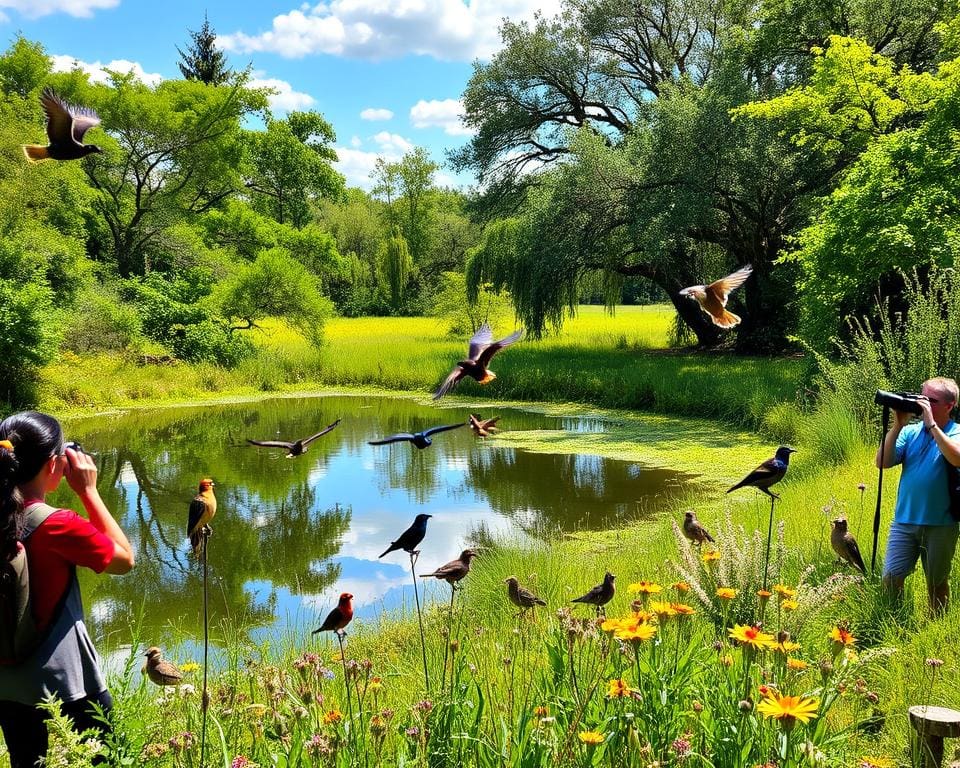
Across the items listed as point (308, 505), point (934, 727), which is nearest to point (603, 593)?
point (934, 727)

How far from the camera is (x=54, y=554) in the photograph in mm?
2000

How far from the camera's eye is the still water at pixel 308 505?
5.95 meters

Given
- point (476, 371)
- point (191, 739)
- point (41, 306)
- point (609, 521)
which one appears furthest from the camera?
point (41, 306)

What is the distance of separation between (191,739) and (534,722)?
0.85 metres

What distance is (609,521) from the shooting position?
25.3 feet

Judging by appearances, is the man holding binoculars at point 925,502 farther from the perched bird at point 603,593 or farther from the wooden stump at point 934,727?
the perched bird at point 603,593

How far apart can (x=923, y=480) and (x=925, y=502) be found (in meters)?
0.10

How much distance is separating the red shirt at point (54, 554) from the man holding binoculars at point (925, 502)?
125 inches

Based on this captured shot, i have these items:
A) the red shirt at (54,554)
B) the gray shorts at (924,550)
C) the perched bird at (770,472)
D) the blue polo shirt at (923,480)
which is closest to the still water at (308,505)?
the red shirt at (54,554)

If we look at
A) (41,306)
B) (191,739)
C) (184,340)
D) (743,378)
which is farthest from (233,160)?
(191,739)

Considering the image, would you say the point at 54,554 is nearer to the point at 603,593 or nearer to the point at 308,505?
the point at 603,593

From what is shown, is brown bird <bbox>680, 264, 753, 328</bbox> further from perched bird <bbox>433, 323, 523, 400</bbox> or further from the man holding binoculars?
the man holding binoculars

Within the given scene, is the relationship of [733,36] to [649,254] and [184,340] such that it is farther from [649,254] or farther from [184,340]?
[184,340]

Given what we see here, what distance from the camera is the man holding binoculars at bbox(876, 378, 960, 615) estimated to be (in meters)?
3.35
